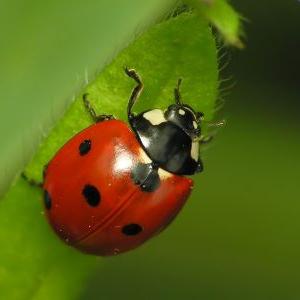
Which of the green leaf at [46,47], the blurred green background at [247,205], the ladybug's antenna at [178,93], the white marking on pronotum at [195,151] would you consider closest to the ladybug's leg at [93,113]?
the ladybug's antenna at [178,93]

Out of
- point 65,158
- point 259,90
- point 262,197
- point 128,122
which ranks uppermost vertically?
point 259,90

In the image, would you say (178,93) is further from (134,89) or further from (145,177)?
(145,177)

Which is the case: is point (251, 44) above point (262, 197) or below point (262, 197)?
Answer: above

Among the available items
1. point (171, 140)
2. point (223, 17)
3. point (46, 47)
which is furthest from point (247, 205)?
point (223, 17)

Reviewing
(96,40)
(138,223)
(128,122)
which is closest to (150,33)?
(128,122)

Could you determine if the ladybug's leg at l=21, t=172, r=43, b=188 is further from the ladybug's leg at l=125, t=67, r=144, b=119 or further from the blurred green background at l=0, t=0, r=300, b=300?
the blurred green background at l=0, t=0, r=300, b=300

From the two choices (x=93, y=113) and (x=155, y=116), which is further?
(x=155, y=116)

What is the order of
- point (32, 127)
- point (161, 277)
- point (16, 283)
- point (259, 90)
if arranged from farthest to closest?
point (259, 90) → point (161, 277) → point (32, 127) → point (16, 283)

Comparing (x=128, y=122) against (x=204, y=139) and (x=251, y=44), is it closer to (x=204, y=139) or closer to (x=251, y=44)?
(x=204, y=139)
